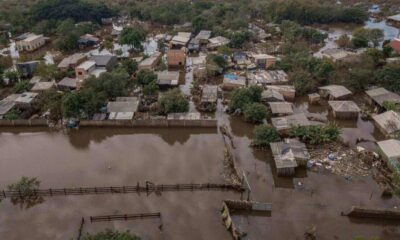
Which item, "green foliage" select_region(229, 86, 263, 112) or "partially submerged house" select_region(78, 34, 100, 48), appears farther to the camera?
"partially submerged house" select_region(78, 34, 100, 48)

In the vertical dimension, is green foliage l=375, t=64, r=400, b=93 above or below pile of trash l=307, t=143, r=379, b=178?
above

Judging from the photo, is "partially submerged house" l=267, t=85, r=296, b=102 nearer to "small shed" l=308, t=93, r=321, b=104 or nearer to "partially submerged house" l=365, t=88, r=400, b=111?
"small shed" l=308, t=93, r=321, b=104

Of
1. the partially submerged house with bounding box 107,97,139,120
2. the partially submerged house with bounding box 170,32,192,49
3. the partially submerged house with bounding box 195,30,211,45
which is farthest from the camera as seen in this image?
the partially submerged house with bounding box 195,30,211,45

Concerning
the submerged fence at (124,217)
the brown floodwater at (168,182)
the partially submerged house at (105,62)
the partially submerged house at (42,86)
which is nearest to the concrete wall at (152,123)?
the brown floodwater at (168,182)

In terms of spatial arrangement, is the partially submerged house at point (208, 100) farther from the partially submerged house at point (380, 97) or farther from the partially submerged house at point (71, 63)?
the partially submerged house at point (71, 63)

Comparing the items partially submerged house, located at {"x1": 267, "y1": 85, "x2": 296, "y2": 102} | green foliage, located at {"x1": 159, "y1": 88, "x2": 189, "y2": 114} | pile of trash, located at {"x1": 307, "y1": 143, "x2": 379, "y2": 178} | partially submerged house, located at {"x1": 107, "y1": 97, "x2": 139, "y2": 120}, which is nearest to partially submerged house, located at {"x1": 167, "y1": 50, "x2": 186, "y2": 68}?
partially submerged house, located at {"x1": 107, "y1": 97, "x2": 139, "y2": 120}

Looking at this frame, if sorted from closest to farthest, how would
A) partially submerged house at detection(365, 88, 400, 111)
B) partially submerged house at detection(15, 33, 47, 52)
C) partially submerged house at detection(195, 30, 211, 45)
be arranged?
partially submerged house at detection(365, 88, 400, 111)
partially submerged house at detection(15, 33, 47, 52)
partially submerged house at detection(195, 30, 211, 45)

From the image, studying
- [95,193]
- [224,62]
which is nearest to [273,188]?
[95,193]
